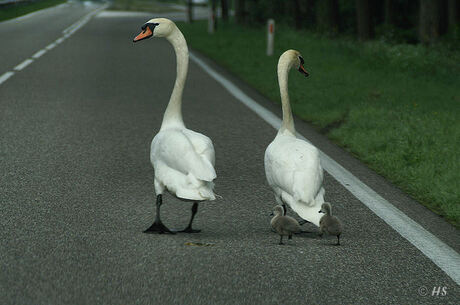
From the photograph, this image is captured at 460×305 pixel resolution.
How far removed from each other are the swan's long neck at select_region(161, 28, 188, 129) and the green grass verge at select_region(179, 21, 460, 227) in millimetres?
2321

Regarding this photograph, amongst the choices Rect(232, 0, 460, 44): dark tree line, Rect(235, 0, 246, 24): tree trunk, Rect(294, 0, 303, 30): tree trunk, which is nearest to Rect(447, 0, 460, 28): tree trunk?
Rect(232, 0, 460, 44): dark tree line

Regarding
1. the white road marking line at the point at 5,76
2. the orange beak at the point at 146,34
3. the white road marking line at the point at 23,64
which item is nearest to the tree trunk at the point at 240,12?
the white road marking line at the point at 23,64

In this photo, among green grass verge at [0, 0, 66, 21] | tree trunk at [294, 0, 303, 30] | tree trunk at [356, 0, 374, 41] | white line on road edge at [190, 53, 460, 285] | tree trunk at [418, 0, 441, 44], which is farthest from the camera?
green grass verge at [0, 0, 66, 21]

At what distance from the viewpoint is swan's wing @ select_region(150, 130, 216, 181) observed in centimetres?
497

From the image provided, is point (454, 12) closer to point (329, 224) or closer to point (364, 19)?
point (364, 19)

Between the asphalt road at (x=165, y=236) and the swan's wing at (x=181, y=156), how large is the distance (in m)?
0.53

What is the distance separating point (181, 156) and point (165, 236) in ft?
2.25

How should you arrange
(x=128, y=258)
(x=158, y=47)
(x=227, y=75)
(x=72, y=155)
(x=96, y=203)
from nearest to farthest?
(x=128, y=258)
(x=96, y=203)
(x=72, y=155)
(x=227, y=75)
(x=158, y=47)

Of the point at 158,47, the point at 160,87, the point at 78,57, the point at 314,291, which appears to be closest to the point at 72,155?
the point at 314,291

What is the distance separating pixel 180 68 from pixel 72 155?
2541mm

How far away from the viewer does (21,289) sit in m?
4.29

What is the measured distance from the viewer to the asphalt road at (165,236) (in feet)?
14.4

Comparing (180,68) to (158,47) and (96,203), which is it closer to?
(96,203)

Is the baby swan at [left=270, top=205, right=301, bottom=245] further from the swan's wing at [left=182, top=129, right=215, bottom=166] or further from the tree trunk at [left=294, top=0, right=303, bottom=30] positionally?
the tree trunk at [left=294, top=0, right=303, bottom=30]
